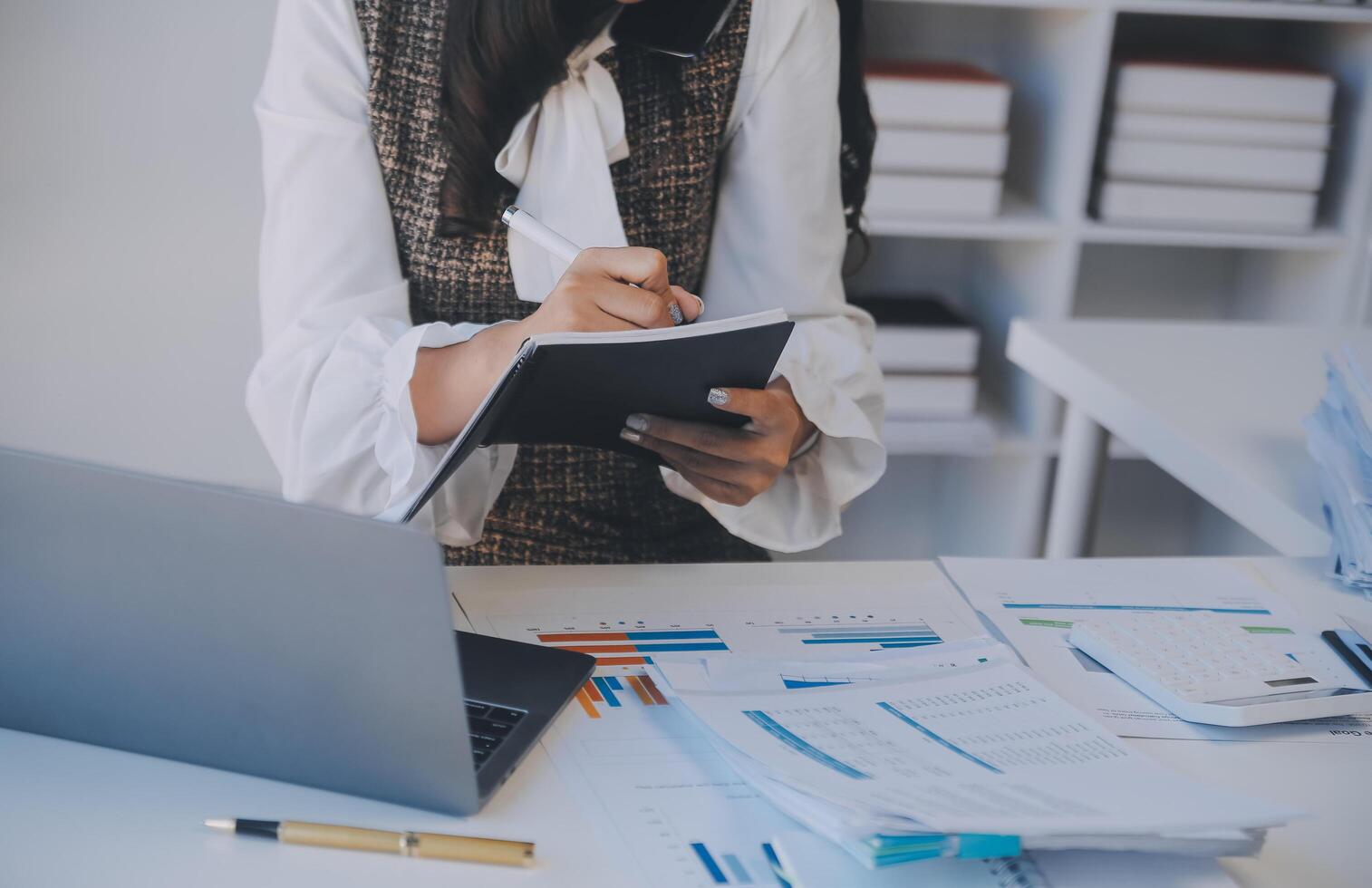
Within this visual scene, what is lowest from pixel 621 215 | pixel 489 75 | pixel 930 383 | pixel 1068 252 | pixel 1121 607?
pixel 930 383

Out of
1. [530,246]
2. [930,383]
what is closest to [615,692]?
[530,246]

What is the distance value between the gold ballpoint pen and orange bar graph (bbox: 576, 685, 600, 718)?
14 cm

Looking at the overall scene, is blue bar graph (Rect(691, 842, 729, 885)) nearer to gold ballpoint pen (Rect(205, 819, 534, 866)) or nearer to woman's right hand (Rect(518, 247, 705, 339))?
A: gold ballpoint pen (Rect(205, 819, 534, 866))

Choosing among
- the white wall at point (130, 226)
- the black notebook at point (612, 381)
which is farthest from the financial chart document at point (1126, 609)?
the white wall at point (130, 226)

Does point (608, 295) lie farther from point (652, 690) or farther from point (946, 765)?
point (946, 765)

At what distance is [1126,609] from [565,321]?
44 centimetres

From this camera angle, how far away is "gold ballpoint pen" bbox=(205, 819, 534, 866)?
614 millimetres

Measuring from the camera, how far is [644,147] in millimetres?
1194

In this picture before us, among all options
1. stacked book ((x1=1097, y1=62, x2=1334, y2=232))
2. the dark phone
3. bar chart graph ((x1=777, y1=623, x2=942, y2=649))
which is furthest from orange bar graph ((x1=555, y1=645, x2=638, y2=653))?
stacked book ((x1=1097, y1=62, x2=1334, y2=232))

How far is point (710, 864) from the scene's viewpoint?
62cm

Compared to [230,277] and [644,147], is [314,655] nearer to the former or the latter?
[644,147]

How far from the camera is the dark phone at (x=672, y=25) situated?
3.80 feet

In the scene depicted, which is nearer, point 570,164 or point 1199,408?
point 570,164

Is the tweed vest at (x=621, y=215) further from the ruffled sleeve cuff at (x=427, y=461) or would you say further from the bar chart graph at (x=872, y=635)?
the bar chart graph at (x=872, y=635)
